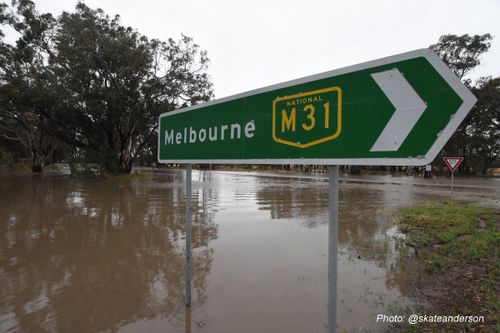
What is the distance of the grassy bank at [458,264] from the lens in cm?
277

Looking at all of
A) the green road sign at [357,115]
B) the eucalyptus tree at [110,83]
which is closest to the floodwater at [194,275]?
the green road sign at [357,115]

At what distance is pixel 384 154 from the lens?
129cm

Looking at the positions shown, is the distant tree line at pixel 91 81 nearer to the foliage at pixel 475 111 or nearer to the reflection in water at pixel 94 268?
the reflection in water at pixel 94 268

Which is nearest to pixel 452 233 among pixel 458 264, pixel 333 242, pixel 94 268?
pixel 458 264

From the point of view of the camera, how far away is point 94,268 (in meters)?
4.07

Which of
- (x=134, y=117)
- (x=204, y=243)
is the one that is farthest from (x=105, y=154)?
(x=204, y=243)

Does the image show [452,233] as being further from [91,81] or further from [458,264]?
[91,81]

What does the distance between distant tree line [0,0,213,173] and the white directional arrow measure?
802 inches

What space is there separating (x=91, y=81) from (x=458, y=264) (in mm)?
23073

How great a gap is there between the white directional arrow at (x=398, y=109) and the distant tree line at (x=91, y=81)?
66.9ft

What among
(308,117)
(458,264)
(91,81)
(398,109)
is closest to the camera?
(398,109)

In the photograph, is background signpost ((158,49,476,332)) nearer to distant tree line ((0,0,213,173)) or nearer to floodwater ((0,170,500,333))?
floodwater ((0,170,500,333))

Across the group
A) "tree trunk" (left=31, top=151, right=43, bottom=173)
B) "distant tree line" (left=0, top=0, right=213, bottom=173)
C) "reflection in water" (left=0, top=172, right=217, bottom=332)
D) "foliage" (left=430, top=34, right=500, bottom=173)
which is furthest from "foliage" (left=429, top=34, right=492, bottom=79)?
"tree trunk" (left=31, top=151, right=43, bottom=173)

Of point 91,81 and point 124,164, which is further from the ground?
point 91,81
